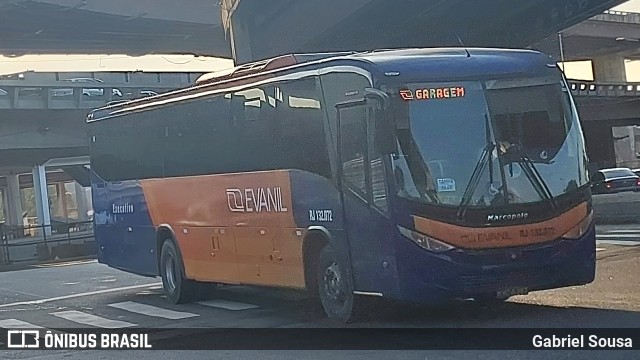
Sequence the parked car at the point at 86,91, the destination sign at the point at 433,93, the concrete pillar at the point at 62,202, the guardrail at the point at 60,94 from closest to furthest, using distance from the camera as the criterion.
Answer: the destination sign at the point at 433,93, the guardrail at the point at 60,94, the parked car at the point at 86,91, the concrete pillar at the point at 62,202

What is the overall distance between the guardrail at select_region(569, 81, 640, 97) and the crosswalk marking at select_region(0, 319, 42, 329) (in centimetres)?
569

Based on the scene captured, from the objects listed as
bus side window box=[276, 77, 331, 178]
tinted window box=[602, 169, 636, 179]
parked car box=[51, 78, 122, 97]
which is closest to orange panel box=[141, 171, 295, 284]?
bus side window box=[276, 77, 331, 178]

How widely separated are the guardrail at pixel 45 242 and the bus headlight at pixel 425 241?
776 inches

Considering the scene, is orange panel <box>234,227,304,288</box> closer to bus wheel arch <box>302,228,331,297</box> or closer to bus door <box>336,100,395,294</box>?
bus wheel arch <box>302,228,331,297</box>

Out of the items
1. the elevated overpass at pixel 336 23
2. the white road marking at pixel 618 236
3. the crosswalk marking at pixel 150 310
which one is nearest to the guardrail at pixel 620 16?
the elevated overpass at pixel 336 23

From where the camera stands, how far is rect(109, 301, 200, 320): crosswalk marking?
1277 cm

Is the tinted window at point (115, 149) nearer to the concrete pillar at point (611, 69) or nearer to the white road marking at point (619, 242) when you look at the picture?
the concrete pillar at point (611, 69)

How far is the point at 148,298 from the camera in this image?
50.0ft

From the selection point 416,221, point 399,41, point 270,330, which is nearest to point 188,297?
point 270,330

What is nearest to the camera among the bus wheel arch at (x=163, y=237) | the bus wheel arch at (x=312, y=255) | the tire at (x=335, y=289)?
the tire at (x=335, y=289)

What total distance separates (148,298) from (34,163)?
917 inches

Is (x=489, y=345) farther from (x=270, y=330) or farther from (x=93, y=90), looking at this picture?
(x=93, y=90)

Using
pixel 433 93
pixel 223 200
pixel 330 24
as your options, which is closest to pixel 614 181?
pixel 433 93

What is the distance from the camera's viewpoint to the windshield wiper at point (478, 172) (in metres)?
9.60
